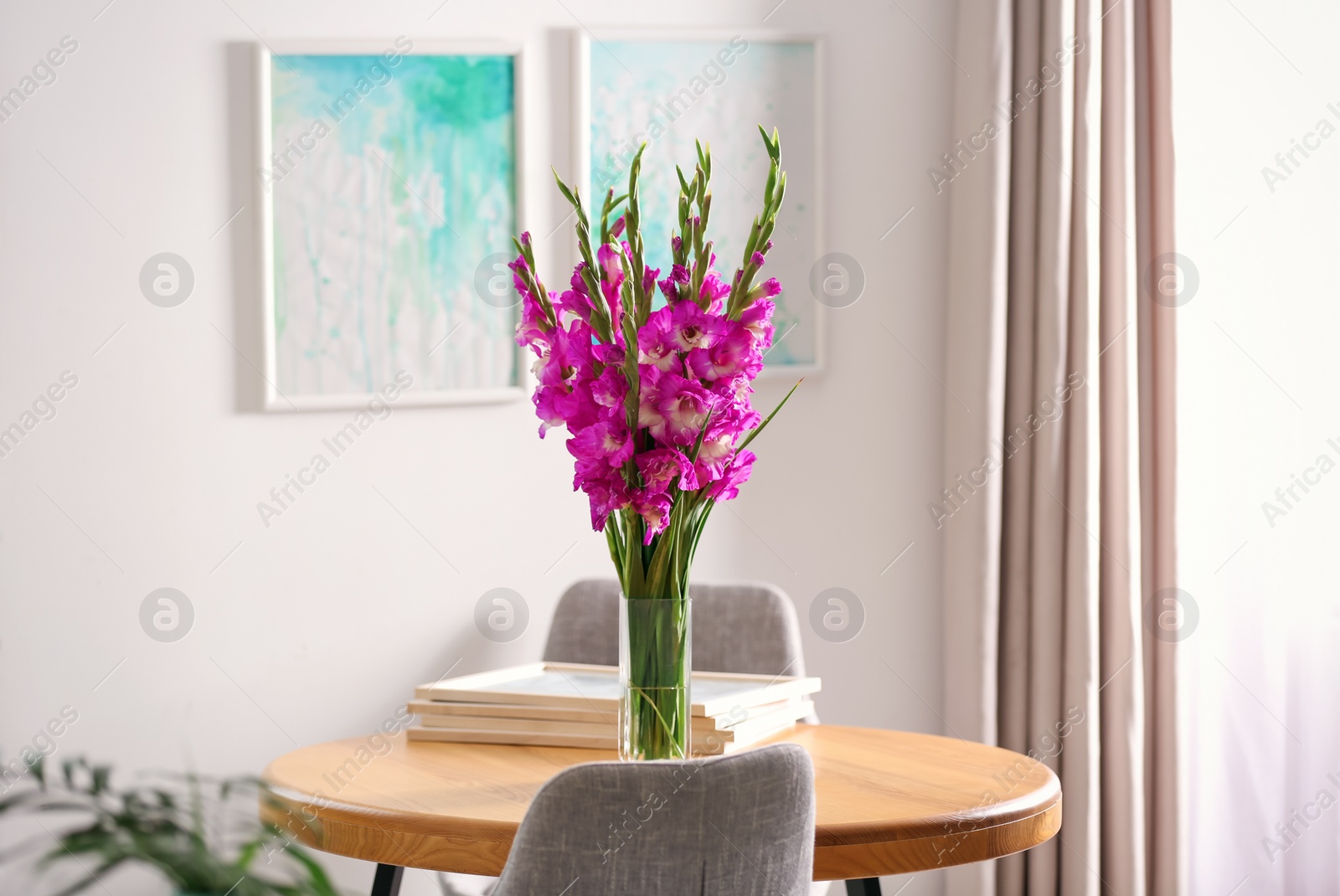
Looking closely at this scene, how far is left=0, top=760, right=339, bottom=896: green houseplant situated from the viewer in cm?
41

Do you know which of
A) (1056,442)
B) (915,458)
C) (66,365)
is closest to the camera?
(66,365)

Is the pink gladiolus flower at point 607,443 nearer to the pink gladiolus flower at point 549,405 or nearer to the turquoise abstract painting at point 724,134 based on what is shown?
the pink gladiolus flower at point 549,405

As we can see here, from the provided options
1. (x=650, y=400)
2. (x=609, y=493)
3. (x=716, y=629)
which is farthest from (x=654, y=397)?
(x=716, y=629)

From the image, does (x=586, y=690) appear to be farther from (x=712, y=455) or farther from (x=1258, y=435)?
(x=1258, y=435)

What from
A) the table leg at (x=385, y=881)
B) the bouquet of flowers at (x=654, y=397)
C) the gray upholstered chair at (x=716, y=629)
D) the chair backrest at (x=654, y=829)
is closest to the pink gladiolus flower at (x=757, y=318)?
the bouquet of flowers at (x=654, y=397)

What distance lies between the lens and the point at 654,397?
1354mm

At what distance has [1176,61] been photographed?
261 centimetres

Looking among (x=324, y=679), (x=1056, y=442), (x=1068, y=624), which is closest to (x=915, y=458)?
(x=1056, y=442)

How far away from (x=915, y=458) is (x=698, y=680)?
1.22 metres

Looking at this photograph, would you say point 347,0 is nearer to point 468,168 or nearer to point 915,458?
point 468,168

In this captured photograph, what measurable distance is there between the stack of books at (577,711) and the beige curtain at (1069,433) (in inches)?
41.5

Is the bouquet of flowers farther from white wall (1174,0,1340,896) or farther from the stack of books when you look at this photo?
white wall (1174,0,1340,896)

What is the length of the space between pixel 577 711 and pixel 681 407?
53 cm

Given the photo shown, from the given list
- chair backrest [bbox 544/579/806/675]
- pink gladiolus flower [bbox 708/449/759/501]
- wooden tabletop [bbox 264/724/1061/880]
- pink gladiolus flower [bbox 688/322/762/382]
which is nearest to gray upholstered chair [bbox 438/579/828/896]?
chair backrest [bbox 544/579/806/675]
